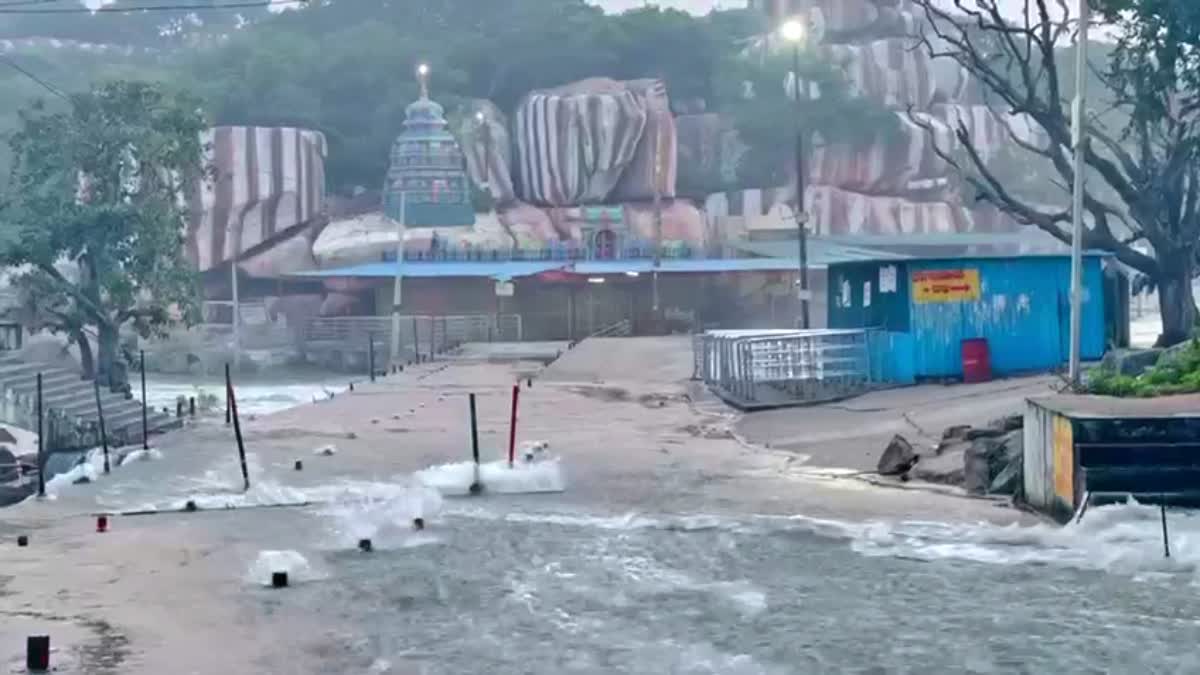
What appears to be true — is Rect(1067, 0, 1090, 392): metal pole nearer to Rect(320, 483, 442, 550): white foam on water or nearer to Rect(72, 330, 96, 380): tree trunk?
Rect(320, 483, 442, 550): white foam on water

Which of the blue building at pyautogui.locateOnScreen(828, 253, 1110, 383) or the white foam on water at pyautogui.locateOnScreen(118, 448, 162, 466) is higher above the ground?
the blue building at pyautogui.locateOnScreen(828, 253, 1110, 383)

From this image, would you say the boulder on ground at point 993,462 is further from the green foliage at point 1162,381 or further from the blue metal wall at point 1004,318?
the blue metal wall at point 1004,318

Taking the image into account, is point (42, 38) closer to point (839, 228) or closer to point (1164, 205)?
point (839, 228)

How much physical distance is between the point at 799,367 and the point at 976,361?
3145 mm

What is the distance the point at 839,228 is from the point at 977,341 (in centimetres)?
4685

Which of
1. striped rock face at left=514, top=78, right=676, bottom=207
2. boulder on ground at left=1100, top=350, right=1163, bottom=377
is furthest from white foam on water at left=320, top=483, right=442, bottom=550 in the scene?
striped rock face at left=514, top=78, right=676, bottom=207

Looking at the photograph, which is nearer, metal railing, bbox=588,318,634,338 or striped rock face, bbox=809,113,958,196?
metal railing, bbox=588,318,634,338

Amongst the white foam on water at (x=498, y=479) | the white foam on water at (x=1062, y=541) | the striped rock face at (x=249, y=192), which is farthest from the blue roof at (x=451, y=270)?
the white foam on water at (x=1062, y=541)

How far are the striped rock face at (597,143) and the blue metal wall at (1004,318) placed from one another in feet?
143

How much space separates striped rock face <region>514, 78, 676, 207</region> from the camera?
225ft

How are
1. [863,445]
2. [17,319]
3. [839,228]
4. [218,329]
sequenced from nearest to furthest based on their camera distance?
[863,445]
[17,319]
[218,329]
[839,228]

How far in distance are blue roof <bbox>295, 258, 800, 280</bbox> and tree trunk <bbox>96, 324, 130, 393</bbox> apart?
15953mm

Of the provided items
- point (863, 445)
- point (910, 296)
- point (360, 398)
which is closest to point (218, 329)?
point (360, 398)

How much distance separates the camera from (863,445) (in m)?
18.6
